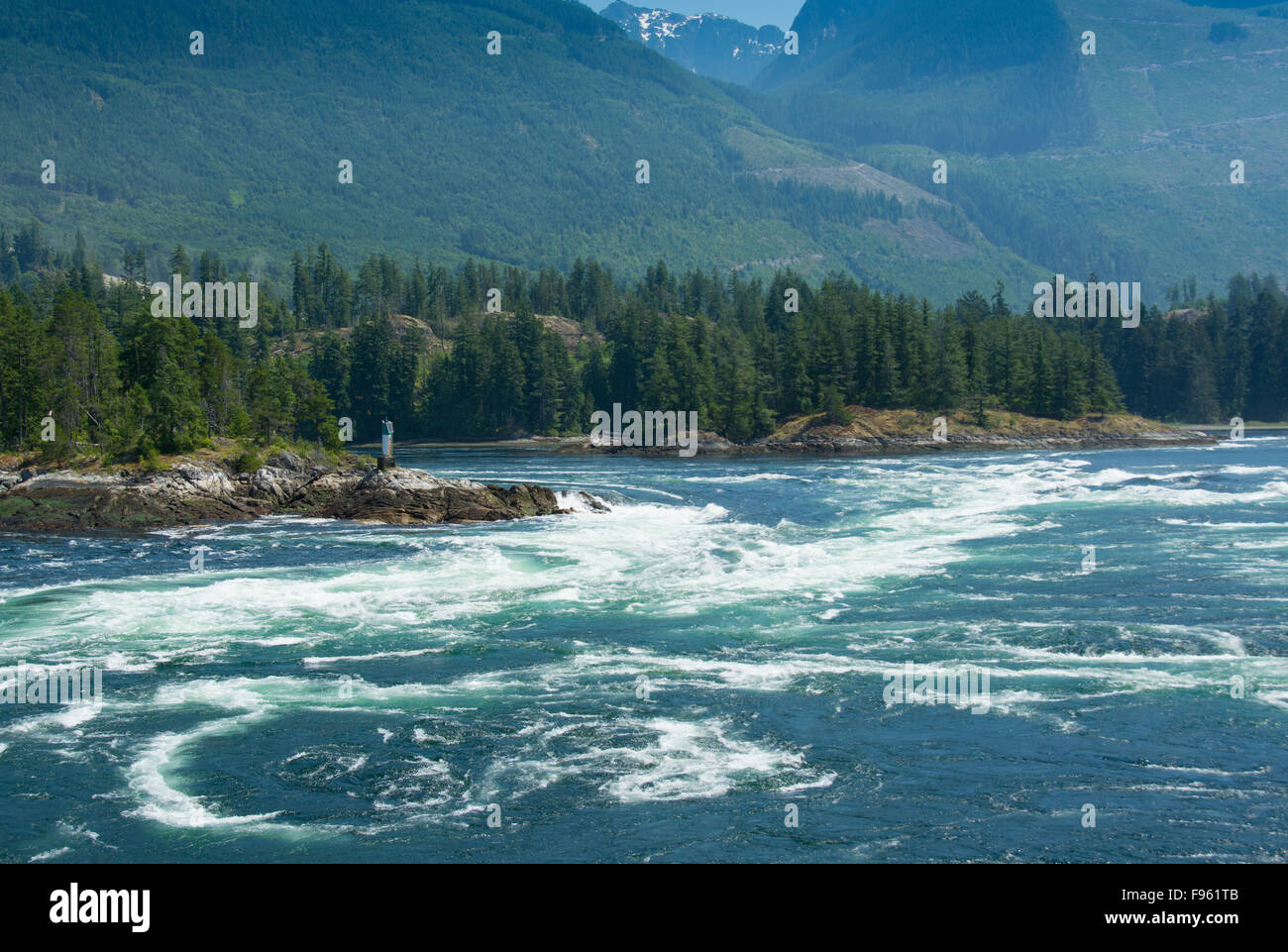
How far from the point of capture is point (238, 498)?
229ft

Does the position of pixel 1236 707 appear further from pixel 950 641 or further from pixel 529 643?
pixel 529 643

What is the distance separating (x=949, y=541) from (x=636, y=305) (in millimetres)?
132412

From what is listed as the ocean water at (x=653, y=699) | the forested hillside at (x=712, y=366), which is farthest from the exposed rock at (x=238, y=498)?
the forested hillside at (x=712, y=366)

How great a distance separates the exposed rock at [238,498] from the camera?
213 feet

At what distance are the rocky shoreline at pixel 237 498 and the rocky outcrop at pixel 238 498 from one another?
0.06 meters

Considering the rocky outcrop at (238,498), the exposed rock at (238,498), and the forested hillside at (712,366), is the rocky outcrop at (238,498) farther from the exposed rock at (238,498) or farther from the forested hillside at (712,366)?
the forested hillside at (712,366)

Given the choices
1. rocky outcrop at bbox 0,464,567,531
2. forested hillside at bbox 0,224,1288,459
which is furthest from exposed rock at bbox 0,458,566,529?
forested hillside at bbox 0,224,1288,459

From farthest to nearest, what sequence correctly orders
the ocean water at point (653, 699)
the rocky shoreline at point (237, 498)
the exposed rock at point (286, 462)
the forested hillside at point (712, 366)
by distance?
the forested hillside at point (712, 366)
the exposed rock at point (286, 462)
the rocky shoreline at point (237, 498)
the ocean water at point (653, 699)

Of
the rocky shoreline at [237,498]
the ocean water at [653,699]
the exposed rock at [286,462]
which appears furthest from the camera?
the exposed rock at [286,462]

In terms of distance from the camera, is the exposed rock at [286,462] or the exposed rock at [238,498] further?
the exposed rock at [286,462]

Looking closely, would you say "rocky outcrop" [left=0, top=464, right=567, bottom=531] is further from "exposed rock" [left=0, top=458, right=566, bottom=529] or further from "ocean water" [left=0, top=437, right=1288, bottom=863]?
"ocean water" [left=0, top=437, right=1288, bottom=863]

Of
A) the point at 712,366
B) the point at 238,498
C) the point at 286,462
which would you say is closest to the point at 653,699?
the point at 238,498

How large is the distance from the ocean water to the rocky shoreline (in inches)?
291
